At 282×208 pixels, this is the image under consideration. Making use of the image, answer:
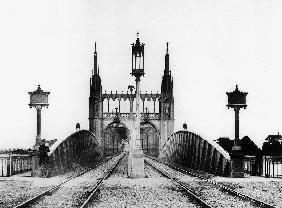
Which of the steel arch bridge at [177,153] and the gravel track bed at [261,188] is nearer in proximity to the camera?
the gravel track bed at [261,188]

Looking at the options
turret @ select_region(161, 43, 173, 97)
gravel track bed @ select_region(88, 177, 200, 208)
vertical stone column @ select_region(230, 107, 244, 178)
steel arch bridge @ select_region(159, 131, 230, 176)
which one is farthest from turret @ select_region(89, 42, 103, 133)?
gravel track bed @ select_region(88, 177, 200, 208)

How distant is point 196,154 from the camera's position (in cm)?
2425

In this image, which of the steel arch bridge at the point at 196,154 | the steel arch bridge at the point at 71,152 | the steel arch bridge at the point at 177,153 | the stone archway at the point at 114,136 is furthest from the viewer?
the stone archway at the point at 114,136

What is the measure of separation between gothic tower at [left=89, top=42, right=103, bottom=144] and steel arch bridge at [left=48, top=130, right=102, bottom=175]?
43.3 metres

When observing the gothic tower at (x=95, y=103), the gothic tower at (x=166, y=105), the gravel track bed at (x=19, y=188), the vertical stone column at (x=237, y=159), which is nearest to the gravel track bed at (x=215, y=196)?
the vertical stone column at (x=237, y=159)

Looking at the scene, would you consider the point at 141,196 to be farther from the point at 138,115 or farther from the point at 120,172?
the point at 120,172

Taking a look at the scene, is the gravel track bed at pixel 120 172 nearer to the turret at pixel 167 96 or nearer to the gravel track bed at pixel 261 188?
the gravel track bed at pixel 261 188

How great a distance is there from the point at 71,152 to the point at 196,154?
21.0 ft

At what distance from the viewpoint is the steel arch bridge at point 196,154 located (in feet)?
65.1

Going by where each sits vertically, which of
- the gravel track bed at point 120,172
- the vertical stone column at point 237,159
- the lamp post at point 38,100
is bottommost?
the gravel track bed at point 120,172

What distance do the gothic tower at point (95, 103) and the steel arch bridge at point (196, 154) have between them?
4152 centimetres

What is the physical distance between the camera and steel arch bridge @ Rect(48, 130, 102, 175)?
20112 mm

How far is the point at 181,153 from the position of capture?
1172 inches

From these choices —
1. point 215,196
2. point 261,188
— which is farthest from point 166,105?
point 215,196
